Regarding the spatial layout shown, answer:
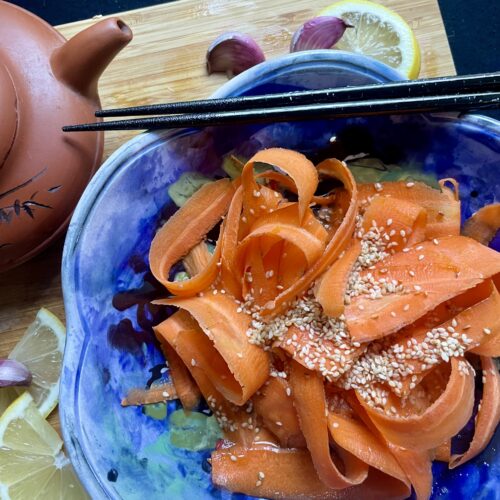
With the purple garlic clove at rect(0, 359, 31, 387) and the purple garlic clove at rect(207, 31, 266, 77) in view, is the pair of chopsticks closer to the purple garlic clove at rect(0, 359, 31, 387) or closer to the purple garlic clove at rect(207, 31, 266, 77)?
the purple garlic clove at rect(207, 31, 266, 77)

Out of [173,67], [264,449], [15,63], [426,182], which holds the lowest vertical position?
[264,449]

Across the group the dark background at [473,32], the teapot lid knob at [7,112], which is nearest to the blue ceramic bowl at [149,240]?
the teapot lid knob at [7,112]

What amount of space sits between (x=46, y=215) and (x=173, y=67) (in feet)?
1.71

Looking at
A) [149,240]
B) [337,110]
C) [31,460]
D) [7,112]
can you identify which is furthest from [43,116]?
[31,460]

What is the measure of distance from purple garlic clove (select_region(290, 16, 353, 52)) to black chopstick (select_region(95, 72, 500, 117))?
0.29m

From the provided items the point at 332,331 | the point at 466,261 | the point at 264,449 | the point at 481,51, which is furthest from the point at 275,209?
the point at 481,51

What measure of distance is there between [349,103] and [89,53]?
0.52 metres

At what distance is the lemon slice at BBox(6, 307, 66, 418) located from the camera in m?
1.43

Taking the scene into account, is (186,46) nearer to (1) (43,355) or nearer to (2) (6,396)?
(1) (43,355)

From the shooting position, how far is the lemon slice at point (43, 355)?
1432 millimetres

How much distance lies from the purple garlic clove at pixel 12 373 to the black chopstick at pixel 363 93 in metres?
0.73

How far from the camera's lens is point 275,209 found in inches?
47.9

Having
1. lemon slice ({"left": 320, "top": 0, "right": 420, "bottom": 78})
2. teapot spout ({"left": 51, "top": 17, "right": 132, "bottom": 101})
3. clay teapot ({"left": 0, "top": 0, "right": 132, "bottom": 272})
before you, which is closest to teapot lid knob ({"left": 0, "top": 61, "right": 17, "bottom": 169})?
clay teapot ({"left": 0, "top": 0, "right": 132, "bottom": 272})

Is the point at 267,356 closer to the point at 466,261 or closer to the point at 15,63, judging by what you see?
the point at 466,261
